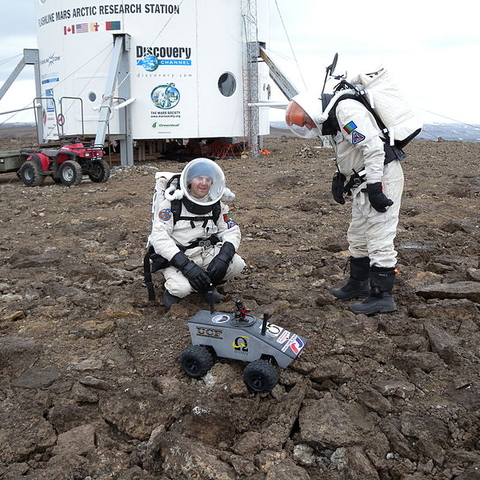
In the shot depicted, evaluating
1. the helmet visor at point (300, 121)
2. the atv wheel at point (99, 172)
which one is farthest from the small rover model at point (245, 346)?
the atv wheel at point (99, 172)

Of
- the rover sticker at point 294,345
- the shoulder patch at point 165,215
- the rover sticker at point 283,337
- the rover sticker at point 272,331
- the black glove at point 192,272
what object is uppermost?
the shoulder patch at point 165,215

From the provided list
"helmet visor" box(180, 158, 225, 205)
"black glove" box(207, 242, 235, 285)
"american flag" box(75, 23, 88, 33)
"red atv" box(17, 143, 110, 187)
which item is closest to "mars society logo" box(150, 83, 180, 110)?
"american flag" box(75, 23, 88, 33)

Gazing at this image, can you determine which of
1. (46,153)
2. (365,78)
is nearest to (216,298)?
(365,78)

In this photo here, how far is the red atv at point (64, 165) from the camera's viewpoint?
11.5 m

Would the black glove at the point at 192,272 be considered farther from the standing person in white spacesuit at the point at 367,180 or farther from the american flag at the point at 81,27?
the american flag at the point at 81,27

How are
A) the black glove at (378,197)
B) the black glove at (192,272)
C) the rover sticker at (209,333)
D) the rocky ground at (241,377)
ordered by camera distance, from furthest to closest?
the black glove at (192,272) < the black glove at (378,197) < the rover sticker at (209,333) < the rocky ground at (241,377)

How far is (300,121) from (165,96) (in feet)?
39.9

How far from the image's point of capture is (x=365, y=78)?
4.06m

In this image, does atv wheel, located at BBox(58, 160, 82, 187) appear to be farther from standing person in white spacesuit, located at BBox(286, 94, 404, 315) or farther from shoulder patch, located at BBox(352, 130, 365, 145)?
shoulder patch, located at BBox(352, 130, 365, 145)

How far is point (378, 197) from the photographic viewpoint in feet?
12.9

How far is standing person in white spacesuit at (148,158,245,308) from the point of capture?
414 cm

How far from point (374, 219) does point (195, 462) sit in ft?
7.97

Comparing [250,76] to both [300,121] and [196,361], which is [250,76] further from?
[196,361]

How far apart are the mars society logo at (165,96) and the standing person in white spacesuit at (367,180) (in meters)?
11.9
